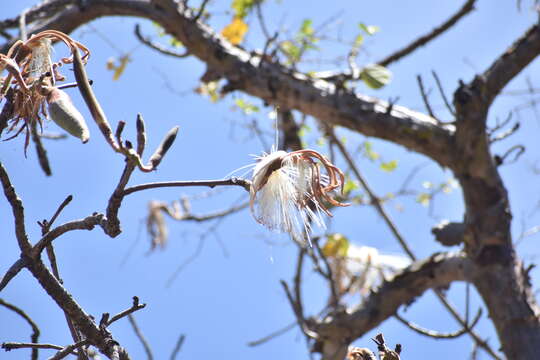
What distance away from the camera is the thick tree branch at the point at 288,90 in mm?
3102

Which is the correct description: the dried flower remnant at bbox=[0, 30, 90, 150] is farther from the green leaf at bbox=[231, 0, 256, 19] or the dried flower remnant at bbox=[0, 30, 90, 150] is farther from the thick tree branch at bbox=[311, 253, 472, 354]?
the green leaf at bbox=[231, 0, 256, 19]

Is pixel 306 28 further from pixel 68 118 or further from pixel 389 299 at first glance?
pixel 68 118

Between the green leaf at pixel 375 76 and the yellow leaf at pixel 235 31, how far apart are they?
75 cm

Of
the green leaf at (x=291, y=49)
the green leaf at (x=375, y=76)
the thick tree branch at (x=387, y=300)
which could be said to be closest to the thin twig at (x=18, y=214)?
the thick tree branch at (x=387, y=300)

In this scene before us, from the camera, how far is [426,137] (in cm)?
307

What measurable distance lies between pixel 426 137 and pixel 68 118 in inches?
90.3

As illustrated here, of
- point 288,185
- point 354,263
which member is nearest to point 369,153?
point 354,263

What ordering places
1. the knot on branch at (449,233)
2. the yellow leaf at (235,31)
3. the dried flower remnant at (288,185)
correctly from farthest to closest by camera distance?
the yellow leaf at (235,31) < the knot on branch at (449,233) < the dried flower remnant at (288,185)

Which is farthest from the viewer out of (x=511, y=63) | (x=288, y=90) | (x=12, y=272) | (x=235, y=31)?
(x=235, y=31)

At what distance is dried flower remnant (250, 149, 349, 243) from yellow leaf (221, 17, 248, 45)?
255cm

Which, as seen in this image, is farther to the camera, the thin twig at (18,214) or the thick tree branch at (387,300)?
the thick tree branch at (387,300)

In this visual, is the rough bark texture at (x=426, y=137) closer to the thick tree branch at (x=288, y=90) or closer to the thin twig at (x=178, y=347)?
the thick tree branch at (x=288, y=90)

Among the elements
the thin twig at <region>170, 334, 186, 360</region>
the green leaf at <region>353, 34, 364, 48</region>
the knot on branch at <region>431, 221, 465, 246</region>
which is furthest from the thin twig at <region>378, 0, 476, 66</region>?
the thin twig at <region>170, 334, 186, 360</region>

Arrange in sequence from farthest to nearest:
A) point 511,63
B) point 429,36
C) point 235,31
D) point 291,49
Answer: point 291,49 → point 235,31 → point 429,36 → point 511,63
